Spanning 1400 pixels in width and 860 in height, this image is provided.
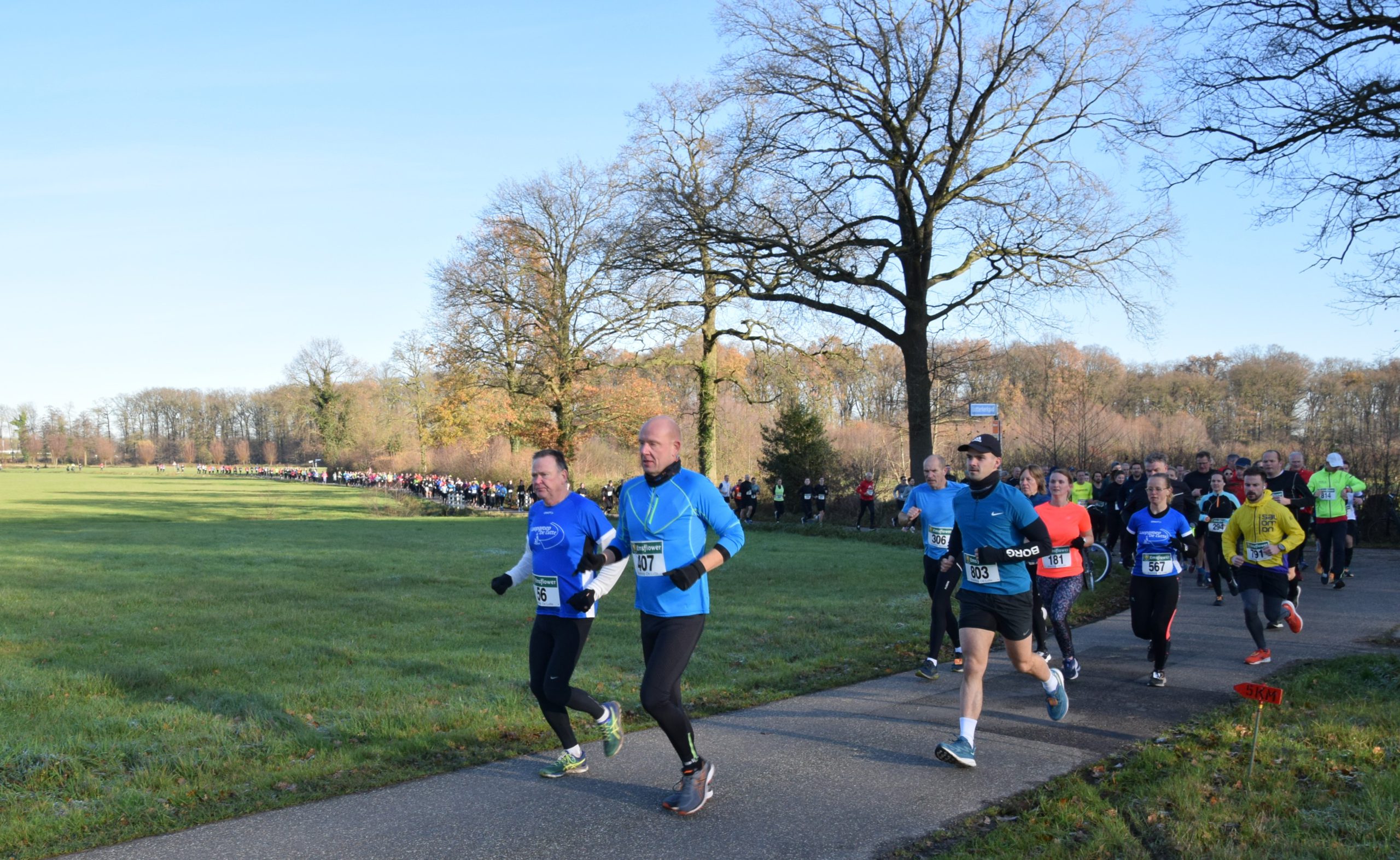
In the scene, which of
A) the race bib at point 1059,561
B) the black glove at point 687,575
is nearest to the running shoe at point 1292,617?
the race bib at point 1059,561

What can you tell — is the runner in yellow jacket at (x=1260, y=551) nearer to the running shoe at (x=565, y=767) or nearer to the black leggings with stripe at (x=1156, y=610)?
the black leggings with stripe at (x=1156, y=610)

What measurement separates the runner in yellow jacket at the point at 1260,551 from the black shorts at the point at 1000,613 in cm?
392

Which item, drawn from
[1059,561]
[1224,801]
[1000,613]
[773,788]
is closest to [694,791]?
[773,788]

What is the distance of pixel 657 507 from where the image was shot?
517 cm

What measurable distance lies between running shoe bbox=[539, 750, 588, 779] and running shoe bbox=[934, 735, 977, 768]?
6.94 ft

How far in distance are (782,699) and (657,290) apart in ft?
66.1

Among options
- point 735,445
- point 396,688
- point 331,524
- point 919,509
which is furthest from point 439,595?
point 735,445

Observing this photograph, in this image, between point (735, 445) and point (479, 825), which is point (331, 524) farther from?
point (479, 825)

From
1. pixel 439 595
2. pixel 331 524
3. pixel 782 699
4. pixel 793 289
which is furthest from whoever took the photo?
pixel 331 524

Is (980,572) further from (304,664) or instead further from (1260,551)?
(304,664)

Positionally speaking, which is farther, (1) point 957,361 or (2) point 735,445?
(2) point 735,445

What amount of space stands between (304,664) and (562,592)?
16.4 feet

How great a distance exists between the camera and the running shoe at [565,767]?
5590mm

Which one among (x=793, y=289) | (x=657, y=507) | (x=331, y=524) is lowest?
(x=331, y=524)
